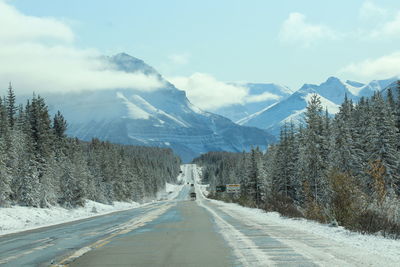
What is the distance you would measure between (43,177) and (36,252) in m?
39.5

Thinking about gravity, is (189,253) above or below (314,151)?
below

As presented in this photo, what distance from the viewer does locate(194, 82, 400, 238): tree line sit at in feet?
58.7

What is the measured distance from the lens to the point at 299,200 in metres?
58.1

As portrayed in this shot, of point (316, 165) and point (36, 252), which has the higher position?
point (316, 165)

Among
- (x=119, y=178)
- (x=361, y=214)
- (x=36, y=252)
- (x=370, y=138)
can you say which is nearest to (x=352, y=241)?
(x=361, y=214)

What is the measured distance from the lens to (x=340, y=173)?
2039cm

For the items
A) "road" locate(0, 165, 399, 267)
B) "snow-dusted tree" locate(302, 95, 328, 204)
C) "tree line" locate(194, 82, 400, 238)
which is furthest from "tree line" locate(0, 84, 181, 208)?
"road" locate(0, 165, 399, 267)

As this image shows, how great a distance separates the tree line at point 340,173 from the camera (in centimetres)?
1791

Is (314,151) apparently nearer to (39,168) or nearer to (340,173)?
(340,173)

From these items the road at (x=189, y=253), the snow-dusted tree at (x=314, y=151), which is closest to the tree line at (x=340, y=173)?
the snow-dusted tree at (x=314, y=151)

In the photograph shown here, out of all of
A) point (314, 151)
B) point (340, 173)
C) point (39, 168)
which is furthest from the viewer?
point (39, 168)

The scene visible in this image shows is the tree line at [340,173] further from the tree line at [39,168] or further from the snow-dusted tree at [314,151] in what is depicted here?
the tree line at [39,168]

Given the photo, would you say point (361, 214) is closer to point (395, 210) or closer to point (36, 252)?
point (395, 210)

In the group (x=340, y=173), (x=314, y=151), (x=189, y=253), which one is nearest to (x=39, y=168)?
(x=314, y=151)
